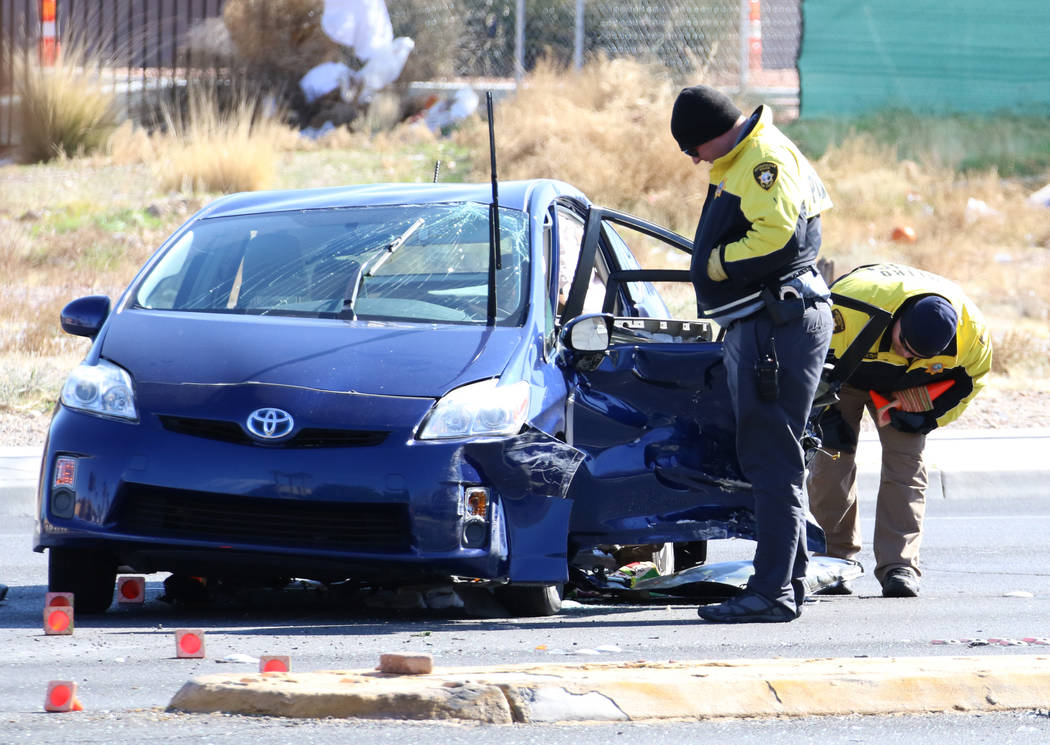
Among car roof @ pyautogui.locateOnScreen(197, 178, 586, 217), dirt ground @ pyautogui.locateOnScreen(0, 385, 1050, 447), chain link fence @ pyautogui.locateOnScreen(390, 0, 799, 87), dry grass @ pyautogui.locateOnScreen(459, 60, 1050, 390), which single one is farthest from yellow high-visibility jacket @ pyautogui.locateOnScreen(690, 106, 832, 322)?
chain link fence @ pyautogui.locateOnScreen(390, 0, 799, 87)

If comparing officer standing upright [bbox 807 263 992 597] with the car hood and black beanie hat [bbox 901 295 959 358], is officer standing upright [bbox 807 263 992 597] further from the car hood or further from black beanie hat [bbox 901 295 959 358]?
the car hood

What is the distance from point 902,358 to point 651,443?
3.88 ft

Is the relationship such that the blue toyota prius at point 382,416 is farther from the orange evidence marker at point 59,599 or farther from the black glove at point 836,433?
the black glove at point 836,433

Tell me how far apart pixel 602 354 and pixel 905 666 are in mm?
1762

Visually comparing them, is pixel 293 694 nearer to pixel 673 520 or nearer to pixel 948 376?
pixel 673 520

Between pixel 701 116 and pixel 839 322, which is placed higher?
pixel 701 116

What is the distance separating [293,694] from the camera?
3.88 metres

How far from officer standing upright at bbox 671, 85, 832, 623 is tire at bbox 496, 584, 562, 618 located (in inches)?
22.2

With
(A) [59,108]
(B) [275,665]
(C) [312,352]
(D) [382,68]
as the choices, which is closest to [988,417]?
(C) [312,352]

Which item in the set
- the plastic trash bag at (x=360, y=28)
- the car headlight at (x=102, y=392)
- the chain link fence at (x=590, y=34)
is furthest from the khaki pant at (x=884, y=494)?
the plastic trash bag at (x=360, y=28)

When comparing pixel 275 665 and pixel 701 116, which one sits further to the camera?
pixel 701 116

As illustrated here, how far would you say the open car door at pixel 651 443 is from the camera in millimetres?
5551

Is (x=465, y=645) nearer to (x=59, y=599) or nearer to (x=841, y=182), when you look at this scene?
(x=59, y=599)

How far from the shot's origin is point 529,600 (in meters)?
5.51
